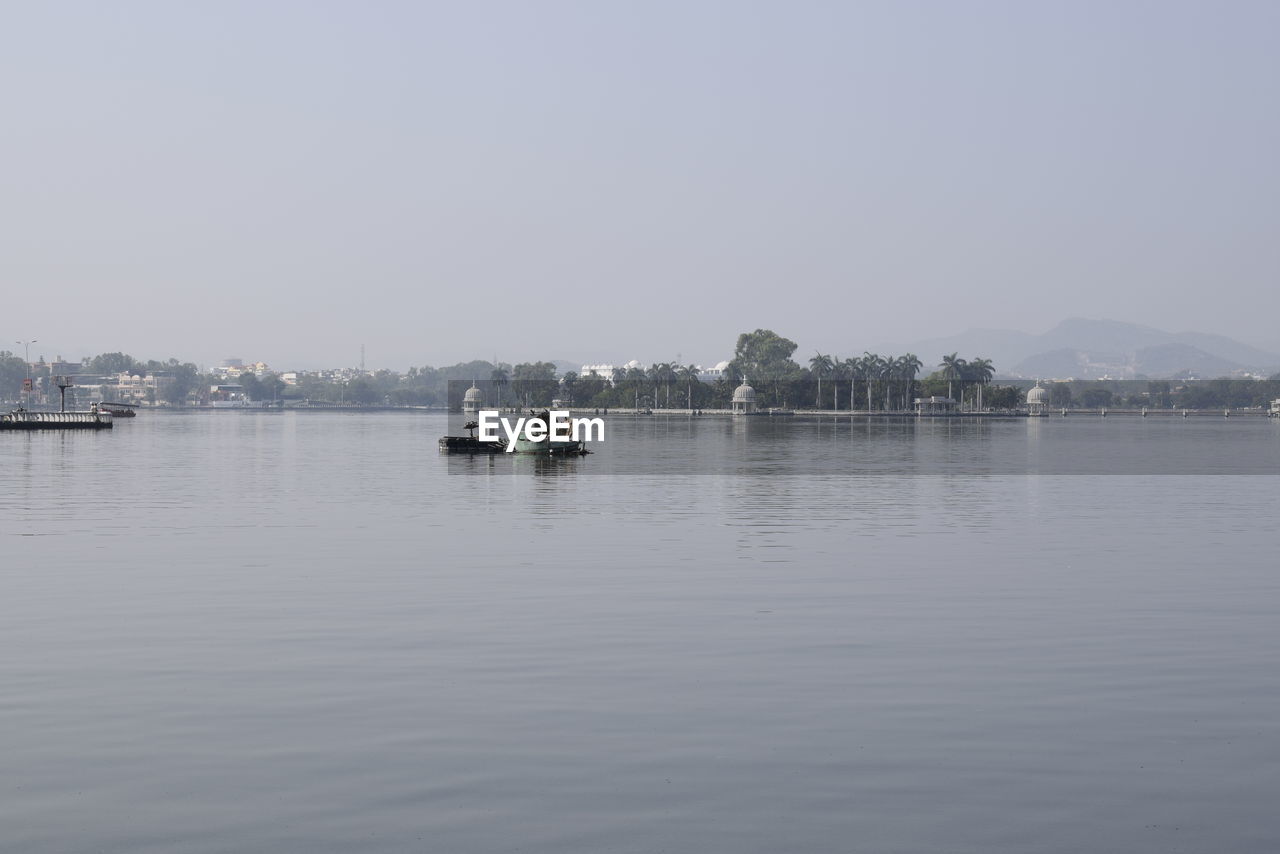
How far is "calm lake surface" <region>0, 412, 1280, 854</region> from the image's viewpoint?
12773 millimetres

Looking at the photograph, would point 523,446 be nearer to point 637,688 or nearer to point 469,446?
point 469,446

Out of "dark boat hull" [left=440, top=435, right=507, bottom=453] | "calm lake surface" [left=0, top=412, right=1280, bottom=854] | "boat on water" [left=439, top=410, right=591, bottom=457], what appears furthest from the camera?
"dark boat hull" [left=440, top=435, right=507, bottom=453]

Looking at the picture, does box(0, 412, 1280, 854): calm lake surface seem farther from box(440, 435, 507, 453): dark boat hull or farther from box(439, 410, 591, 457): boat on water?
box(440, 435, 507, 453): dark boat hull

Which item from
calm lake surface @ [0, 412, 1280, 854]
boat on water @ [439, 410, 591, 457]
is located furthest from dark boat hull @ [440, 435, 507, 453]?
calm lake surface @ [0, 412, 1280, 854]

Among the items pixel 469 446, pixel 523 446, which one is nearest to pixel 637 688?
A: pixel 523 446

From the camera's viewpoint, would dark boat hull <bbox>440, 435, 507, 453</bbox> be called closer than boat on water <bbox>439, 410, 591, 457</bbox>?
No

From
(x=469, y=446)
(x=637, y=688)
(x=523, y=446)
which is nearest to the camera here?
(x=637, y=688)

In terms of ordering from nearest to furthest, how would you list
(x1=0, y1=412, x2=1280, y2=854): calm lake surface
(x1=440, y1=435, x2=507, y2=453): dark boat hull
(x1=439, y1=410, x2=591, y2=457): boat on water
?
(x1=0, y1=412, x2=1280, y2=854): calm lake surface
(x1=439, y1=410, x2=591, y2=457): boat on water
(x1=440, y1=435, x2=507, y2=453): dark boat hull

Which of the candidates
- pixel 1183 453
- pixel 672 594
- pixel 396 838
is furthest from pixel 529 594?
pixel 1183 453

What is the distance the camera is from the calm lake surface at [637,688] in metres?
12.8

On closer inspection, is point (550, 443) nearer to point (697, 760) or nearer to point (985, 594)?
point (985, 594)

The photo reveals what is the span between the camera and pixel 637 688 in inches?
734

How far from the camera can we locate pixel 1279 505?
57.3 metres

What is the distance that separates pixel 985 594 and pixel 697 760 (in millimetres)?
15247
